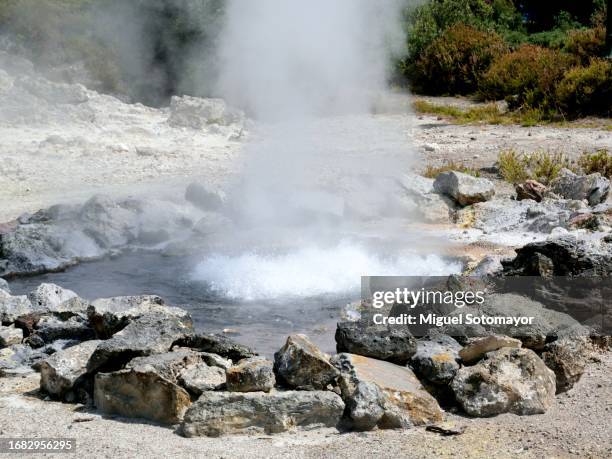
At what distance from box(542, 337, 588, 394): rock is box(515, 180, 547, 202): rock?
448 centimetres

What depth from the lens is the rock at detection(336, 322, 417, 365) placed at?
4.59 m

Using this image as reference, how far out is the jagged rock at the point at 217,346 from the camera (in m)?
4.67

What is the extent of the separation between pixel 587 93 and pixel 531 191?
204 inches

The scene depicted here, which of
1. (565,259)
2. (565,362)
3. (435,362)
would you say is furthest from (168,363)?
(565,259)

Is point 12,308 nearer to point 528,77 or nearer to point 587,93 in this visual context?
point 587,93

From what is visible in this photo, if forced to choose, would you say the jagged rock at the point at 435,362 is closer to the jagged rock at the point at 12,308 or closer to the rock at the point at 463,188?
the jagged rock at the point at 12,308

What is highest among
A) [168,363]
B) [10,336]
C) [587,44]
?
[587,44]

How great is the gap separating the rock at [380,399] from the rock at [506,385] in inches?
6.7

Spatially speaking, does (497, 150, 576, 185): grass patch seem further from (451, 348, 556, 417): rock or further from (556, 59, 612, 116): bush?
(451, 348, 556, 417): rock

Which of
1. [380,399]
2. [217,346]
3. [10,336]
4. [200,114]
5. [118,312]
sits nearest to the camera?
[380,399]

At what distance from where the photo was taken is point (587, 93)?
1362 centimetres

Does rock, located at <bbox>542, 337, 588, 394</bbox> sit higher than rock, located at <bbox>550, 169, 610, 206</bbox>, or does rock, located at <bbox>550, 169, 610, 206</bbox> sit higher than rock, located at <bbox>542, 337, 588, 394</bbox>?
rock, located at <bbox>550, 169, 610, 206</bbox>

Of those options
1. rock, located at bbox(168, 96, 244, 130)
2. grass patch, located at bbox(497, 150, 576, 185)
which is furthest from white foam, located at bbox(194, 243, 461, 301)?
rock, located at bbox(168, 96, 244, 130)

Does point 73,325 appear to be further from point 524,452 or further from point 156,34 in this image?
point 156,34
